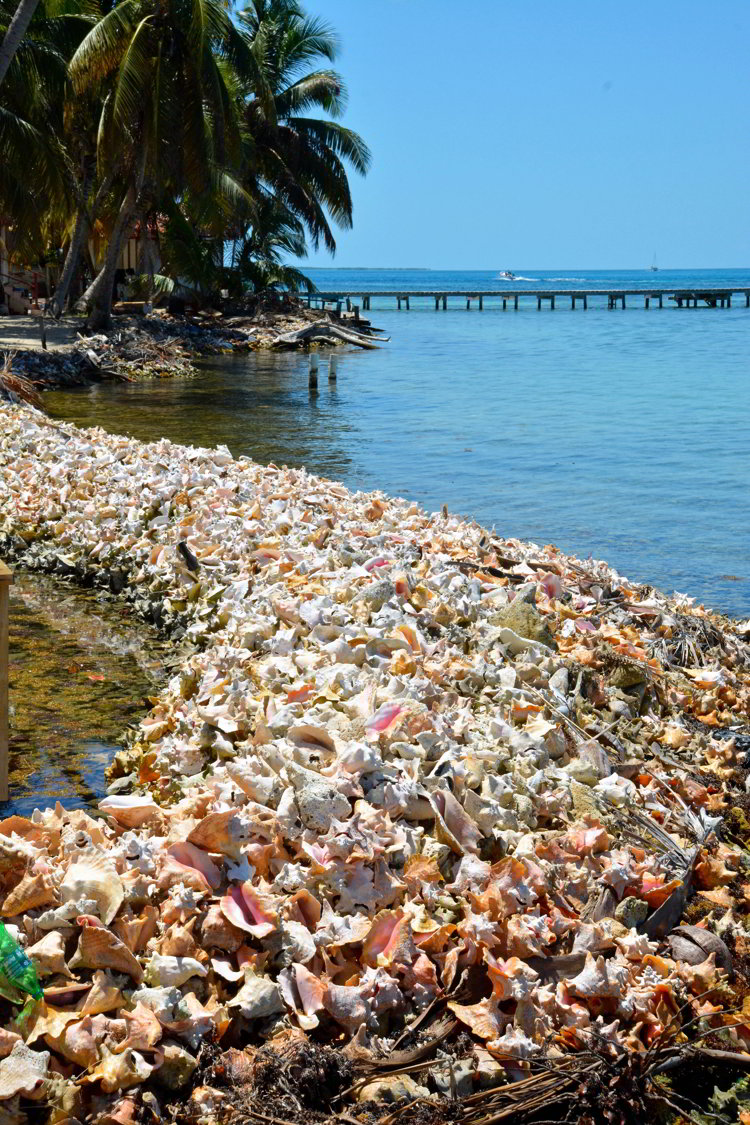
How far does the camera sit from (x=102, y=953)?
8.51ft

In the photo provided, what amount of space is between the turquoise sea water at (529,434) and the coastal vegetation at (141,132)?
447 centimetres

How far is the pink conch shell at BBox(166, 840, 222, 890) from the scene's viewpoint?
2.92 m

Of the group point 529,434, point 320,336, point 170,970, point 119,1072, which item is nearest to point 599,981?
point 170,970

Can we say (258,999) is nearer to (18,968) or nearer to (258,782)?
(18,968)

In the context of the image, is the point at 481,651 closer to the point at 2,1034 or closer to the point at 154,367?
the point at 2,1034

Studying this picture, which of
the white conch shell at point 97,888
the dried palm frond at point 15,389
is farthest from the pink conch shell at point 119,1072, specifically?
the dried palm frond at point 15,389

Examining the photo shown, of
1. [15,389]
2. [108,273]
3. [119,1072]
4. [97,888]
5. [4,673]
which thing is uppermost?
[108,273]

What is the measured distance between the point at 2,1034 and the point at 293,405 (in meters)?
18.5

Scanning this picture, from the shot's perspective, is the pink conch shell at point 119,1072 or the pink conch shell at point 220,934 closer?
the pink conch shell at point 119,1072

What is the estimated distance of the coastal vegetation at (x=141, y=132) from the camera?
2306 centimetres

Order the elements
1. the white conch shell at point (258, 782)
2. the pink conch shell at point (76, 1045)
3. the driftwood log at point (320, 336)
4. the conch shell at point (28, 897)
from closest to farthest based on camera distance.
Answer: the pink conch shell at point (76, 1045)
the conch shell at point (28, 897)
the white conch shell at point (258, 782)
the driftwood log at point (320, 336)

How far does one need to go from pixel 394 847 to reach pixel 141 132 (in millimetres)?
25072

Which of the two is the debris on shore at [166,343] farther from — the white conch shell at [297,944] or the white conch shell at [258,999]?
the white conch shell at [258,999]

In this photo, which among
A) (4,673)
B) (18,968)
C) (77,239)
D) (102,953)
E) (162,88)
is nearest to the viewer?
(18,968)
